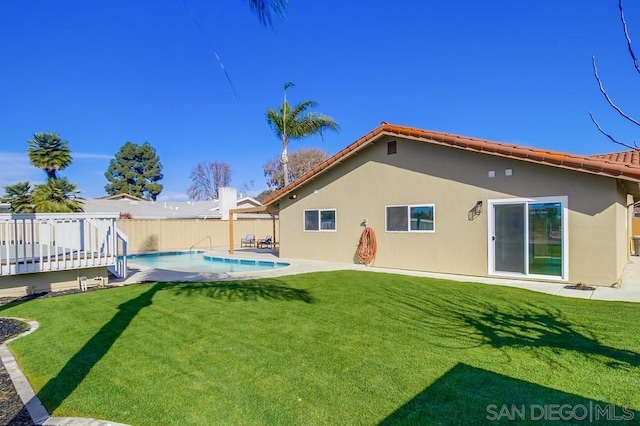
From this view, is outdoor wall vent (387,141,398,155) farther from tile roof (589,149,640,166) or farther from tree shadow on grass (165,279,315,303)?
tree shadow on grass (165,279,315,303)

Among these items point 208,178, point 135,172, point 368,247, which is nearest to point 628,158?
point 368,247

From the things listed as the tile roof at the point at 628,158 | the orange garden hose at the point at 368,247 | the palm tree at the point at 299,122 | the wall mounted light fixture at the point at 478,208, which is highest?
the palm tree at the point at 299,122

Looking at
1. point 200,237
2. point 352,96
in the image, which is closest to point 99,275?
point 200,237

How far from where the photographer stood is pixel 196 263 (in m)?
18.9

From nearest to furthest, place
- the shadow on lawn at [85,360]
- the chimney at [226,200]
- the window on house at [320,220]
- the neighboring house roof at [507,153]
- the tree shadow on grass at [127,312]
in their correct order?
the shadow on lawn at [85,360] → the tree shadow on grass at [127,312] → the neighboring house roof at [507,153] → the window on house at [320,220] → the chimney at [226,200]

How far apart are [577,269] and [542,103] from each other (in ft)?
34.9

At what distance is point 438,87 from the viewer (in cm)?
2044

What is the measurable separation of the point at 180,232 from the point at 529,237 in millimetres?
21542

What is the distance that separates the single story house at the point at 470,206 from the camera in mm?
9891

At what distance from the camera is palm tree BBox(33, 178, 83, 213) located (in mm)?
18312

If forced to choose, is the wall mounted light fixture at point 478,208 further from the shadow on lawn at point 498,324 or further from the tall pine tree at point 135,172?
the tall pine tree at point 135,172

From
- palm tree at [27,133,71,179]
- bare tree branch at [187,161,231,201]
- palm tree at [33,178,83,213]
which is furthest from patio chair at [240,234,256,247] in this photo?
bare tree branch at [187,161,231,201]

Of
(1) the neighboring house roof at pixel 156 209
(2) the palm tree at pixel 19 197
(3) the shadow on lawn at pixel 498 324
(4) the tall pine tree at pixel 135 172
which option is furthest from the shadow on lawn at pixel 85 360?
(4) the tall pine tree at pixel 135 172

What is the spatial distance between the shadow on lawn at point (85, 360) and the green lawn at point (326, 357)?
2 centimetres
